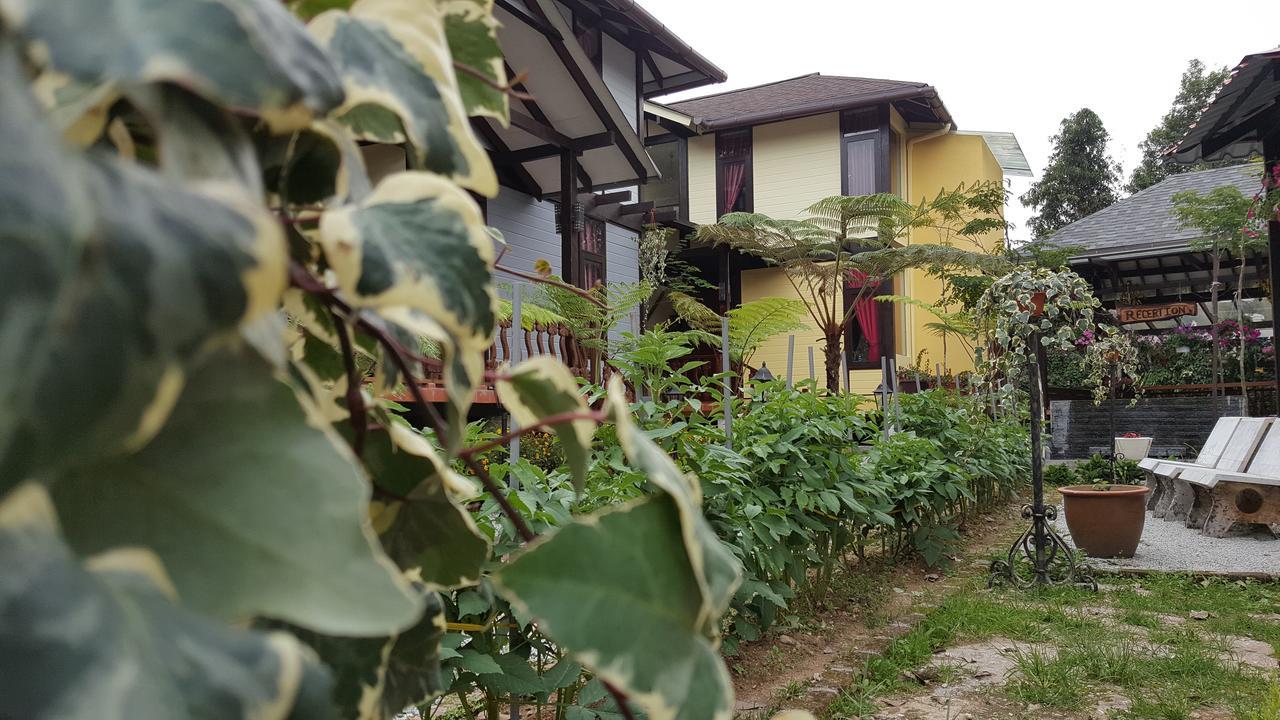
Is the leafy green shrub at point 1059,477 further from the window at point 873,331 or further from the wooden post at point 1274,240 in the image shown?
the window at point 873,331

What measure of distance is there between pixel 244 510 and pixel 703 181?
16309mm

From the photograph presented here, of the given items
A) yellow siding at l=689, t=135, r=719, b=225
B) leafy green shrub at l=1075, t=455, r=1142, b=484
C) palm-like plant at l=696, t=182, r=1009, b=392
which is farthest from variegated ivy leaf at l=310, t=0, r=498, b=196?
yellow siding at l=689, t=135, r=719, b=225

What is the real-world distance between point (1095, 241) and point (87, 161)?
18072 millimetres

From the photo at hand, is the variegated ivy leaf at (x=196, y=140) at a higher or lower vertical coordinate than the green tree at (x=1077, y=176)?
lower

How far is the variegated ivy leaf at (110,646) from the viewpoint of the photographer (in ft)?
0.67

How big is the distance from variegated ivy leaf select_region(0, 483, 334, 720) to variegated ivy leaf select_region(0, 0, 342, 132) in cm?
11

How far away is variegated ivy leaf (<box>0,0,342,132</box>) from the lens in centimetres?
22

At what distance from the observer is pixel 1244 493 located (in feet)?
21.7

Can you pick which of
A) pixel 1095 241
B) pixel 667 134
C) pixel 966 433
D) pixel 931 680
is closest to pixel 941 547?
pixel 966 433

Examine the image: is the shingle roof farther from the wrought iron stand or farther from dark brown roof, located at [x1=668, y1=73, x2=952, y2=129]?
the wrought iron stand

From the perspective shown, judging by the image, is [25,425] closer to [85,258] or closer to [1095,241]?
[85,258]

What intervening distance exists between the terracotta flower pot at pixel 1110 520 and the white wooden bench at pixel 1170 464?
2626mm

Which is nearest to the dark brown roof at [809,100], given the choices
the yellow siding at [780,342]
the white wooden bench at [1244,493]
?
the yellow siding at [780,342]

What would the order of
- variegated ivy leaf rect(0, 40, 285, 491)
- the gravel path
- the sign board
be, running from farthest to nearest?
the sign board < the gravel path < variegated ivy leaf rect(0, 40, 285, 491)
